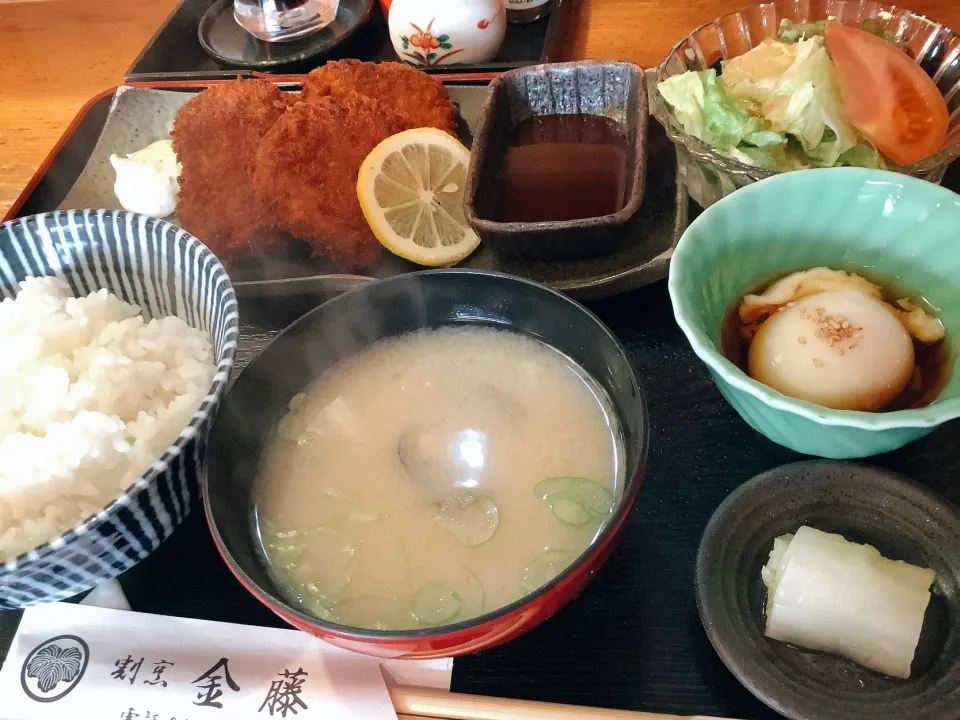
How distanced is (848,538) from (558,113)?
1364 millimetres

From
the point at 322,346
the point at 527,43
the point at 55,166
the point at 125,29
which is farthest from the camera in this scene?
the point at 125,29

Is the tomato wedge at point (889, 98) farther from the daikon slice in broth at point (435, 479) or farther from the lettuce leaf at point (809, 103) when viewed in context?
the daikon slice in broth at point (435, 479)

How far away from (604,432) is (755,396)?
0.26 meters

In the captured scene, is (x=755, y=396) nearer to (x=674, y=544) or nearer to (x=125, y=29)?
(x=674, y=544)

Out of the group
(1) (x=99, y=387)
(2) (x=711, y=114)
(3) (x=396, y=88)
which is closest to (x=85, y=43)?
(3) (x=396, y=88)

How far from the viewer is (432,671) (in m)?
1.05

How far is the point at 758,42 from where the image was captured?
1897 millimetres

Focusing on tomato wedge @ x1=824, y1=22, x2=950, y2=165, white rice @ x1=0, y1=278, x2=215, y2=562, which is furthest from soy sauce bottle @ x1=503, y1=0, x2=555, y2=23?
white rice @ x1=0, y1=278, x2=215, y2=562

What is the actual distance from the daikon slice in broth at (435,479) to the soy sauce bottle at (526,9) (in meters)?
1.53

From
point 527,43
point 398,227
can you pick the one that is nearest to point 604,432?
point 398,227

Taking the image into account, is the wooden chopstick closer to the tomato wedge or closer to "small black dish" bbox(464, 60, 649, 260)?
"small black dish" bbox(464, 60, 649, 260)

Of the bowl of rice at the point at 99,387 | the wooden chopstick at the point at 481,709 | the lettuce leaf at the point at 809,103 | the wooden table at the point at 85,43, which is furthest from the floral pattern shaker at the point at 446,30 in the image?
the wooden chopstick at the point at 481,709

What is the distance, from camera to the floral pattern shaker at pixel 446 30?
2.15 meters

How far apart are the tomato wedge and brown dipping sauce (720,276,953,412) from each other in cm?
40
